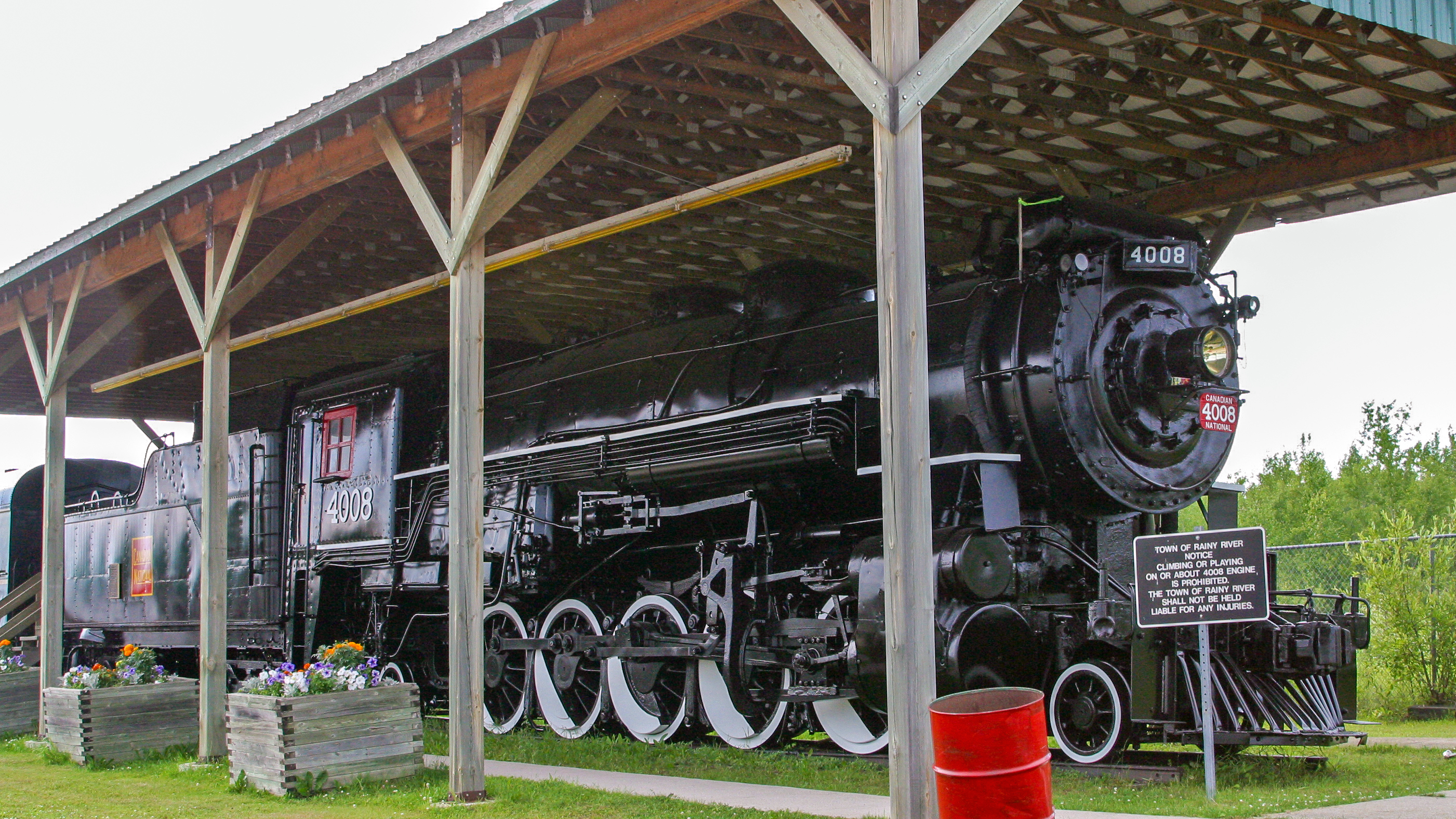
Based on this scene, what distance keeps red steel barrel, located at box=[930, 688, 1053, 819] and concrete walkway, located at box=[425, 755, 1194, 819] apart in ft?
4.14

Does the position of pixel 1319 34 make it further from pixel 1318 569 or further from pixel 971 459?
pixel 1318 569

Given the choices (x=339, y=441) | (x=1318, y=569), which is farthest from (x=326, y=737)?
(x=1318, y=569)

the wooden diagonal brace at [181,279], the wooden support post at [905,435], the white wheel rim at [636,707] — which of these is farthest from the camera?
the wooden diagonal brace at [181,279]

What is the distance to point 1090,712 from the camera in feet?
25.8

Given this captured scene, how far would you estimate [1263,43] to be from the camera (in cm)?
846

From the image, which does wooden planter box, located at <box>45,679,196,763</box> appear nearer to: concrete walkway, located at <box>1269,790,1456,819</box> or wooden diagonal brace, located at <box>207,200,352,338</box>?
wooden diagonal brace, located at <box>207,200,352,338</box>

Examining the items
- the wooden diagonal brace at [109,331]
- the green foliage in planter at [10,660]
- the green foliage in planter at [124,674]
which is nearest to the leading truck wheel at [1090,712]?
the green foliage in planter at [124,674]

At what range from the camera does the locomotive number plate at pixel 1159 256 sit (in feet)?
27.9

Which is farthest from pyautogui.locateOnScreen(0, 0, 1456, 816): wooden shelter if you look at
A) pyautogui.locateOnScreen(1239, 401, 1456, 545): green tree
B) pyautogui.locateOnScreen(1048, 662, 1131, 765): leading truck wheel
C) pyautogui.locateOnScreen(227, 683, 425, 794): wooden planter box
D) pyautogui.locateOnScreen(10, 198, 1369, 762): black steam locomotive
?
pyautogui.locateOnScreen(1239, 401, 1456, 545): green tree

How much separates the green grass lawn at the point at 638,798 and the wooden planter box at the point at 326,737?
154mm

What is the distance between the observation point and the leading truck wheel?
303 inches

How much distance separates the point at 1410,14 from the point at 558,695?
753 cm

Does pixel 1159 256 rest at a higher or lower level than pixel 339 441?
higher

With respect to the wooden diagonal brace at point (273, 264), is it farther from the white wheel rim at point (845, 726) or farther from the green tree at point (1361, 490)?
the green tree at point (1361, 490)
